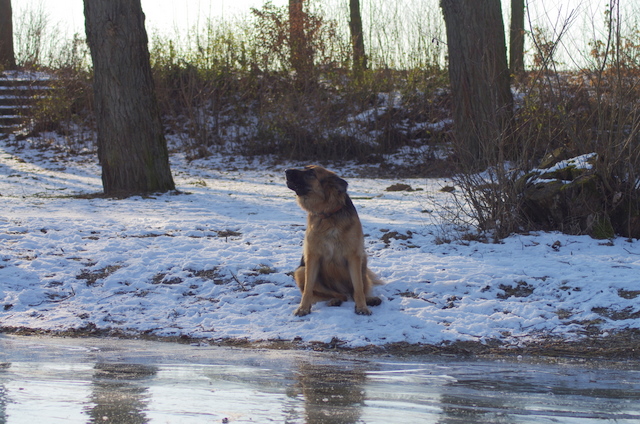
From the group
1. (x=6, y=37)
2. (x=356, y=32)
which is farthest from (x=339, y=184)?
(x=6, y=37)

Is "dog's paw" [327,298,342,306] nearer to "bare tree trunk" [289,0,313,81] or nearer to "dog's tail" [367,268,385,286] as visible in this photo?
"dog's tail" [367,268,385,286]

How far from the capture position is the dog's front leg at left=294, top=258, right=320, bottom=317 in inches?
221

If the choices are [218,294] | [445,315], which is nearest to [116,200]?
[218,294]

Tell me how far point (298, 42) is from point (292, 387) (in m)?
16.2

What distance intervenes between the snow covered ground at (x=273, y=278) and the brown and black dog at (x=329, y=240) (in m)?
0.16

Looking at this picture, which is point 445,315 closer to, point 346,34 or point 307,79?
point 307,79

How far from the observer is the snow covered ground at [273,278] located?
5.28 m

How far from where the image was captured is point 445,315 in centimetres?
545

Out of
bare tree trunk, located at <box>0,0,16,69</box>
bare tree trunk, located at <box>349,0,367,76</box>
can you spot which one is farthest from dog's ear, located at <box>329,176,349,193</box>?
bare tree trunk, located at <box>0,0,16,69</box>

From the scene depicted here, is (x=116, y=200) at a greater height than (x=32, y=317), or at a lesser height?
greater

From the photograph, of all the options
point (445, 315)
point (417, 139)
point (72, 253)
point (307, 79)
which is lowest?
point (445, 315)

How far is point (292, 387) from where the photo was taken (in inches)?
138

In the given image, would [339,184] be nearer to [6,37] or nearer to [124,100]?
[124,100]

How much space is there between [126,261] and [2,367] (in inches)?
127
